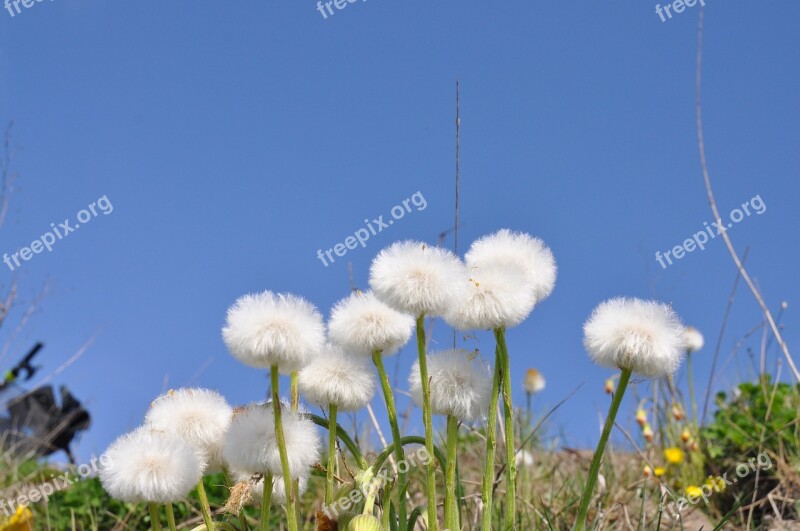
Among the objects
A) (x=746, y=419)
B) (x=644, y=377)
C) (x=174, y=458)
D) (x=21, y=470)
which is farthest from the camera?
(x=21, y=470)

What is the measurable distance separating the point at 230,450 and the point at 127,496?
0.65ft

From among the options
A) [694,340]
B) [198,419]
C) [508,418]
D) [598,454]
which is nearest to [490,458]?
[508,418]

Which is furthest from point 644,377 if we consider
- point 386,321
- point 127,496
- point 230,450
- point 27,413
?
point 27,413

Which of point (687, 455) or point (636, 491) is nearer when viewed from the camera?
point (636, 491)

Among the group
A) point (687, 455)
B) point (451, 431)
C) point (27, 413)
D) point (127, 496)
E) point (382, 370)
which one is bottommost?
point (127, 496)

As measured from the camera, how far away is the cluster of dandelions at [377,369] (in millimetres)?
1540

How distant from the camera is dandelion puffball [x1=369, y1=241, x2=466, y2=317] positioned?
5.08 ft

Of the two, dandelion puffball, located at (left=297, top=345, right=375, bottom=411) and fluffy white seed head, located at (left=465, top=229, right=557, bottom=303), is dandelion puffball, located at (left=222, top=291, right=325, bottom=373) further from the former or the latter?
fluffy white seed head, located at (left=465, top=229, right=557, bottom=303)

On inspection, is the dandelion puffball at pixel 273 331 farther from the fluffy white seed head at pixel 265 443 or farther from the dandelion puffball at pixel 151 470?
the dandelion puffball at pixel 151 470

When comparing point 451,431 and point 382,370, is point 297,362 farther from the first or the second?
point 451,431

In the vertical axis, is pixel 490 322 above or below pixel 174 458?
above

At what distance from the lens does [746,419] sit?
4.26 meters

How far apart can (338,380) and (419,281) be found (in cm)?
32

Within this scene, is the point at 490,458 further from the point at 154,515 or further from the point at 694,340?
the point at 694,340
